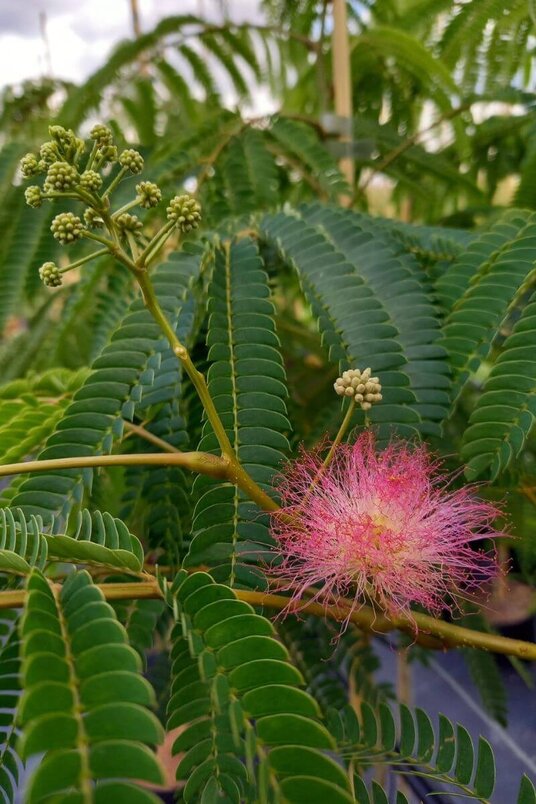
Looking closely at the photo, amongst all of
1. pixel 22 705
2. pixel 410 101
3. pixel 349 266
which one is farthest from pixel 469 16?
pixel 22 705

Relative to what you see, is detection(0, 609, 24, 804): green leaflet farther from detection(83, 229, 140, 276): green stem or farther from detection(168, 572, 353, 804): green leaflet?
detection(83, 229, 140, 276): green stem

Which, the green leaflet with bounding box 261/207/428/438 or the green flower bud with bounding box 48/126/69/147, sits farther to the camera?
the green leaflet with bounding box 261/207/428/438

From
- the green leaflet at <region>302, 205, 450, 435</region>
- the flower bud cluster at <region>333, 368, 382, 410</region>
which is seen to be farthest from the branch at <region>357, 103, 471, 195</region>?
the flower bud cluster at <region>333, 368, 382, 410</region>

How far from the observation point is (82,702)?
9.7 inches

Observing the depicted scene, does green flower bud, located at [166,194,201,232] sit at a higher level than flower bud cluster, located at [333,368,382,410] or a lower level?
higher

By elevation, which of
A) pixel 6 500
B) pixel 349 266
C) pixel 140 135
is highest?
pixel 140 135

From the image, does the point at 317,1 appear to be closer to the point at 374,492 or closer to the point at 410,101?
the point at 410,101

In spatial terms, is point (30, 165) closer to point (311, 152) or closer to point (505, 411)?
point (505, 411)

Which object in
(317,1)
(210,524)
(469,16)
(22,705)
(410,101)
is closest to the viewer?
(22,705)

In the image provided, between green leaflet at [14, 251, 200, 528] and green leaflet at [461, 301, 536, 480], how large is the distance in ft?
0.85

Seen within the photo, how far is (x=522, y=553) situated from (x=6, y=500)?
0.55m

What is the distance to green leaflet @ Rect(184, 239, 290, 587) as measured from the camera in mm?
433

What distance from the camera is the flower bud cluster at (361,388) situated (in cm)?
40

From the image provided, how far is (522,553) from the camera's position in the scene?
704 mm
